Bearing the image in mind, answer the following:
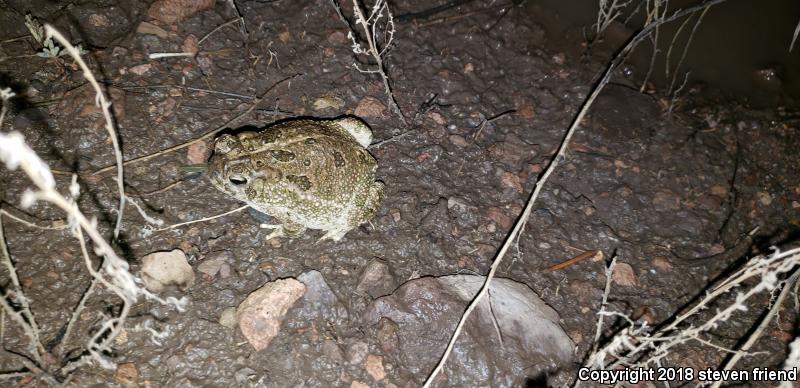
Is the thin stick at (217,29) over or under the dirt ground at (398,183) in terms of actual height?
over

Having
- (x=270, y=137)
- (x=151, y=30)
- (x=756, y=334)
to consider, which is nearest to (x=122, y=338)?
(x=270, y=137)

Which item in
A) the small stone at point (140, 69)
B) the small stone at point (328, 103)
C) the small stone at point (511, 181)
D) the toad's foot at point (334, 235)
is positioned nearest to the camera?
the toad's foot at point (334, 235)

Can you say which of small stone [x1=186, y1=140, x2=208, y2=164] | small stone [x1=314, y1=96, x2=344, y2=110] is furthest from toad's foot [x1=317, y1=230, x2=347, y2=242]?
small stone [x1=314, y1=96, x2=344, y2=110]

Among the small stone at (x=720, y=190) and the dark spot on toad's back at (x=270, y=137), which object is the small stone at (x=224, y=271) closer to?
the dark spot on toad's back at (x=270, y=137)

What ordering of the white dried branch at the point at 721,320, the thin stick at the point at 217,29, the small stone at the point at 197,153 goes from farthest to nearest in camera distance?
the thin stick at the point at 217,29 → the small stone at the point at 197,153 → the white dried branch at the point at 721,320

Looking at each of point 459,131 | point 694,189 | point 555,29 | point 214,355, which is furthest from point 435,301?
point 555,29

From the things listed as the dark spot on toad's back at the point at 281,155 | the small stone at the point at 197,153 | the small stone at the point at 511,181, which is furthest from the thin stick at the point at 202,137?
the small stone at the point at 511,181

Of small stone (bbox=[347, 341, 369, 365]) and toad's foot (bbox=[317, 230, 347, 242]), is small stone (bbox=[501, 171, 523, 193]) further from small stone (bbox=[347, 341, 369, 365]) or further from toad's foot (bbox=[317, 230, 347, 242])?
small stone (bbox=[347, 341, 369, 365])
